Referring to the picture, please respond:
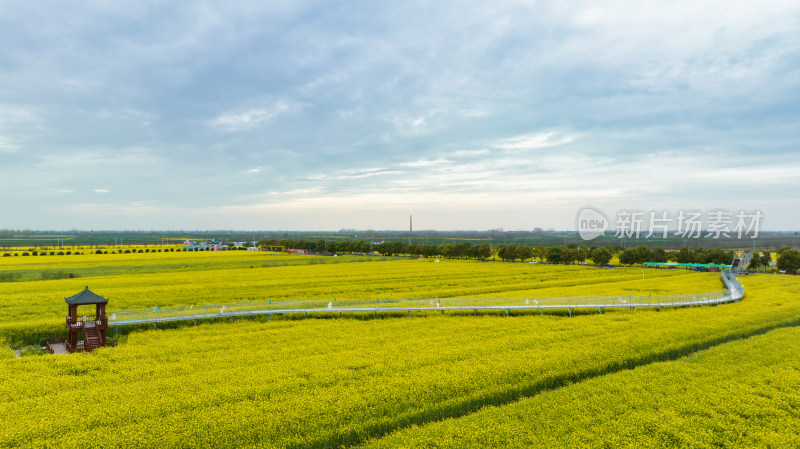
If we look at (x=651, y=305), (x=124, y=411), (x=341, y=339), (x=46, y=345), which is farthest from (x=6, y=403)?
(x=651, y=305)

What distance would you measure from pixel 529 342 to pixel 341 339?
1278cm

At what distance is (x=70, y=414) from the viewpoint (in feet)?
57.0

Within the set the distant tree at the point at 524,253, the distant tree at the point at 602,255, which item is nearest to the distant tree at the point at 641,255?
the distant tree at the point at 602,255

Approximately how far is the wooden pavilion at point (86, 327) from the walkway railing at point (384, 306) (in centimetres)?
277

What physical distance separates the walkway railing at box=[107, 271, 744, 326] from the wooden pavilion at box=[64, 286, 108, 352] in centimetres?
277

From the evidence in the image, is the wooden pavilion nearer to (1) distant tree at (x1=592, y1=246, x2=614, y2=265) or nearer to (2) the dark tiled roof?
(2) the dark tiled roof

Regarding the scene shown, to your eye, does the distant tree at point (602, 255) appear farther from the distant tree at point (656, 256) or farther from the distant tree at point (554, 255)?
the distant tree at point (656, 256)

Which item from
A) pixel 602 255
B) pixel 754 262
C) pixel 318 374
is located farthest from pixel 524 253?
pixel 318 374

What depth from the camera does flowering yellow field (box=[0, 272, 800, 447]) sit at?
650 inches

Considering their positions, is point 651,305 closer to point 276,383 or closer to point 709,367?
point 709,367

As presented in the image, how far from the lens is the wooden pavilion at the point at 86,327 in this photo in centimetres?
2797

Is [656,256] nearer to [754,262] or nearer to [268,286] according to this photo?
[754,262]

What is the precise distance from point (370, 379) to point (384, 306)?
16507 mm

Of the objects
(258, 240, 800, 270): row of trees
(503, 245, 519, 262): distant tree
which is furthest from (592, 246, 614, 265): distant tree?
(503, 245, 519, 262): distant tree
